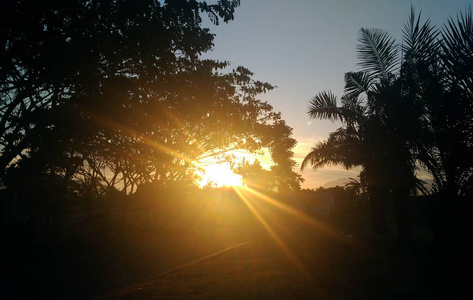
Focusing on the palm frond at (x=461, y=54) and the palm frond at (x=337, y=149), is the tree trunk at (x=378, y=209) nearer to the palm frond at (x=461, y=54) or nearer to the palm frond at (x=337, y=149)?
the palm frond at (x=337, y=149)

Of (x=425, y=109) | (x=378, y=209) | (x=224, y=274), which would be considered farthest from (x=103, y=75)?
(x=378, y=209)

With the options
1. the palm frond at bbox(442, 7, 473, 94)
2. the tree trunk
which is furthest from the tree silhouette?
the tree trunk

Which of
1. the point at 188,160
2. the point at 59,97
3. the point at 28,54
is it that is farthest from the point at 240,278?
the point at 188,160

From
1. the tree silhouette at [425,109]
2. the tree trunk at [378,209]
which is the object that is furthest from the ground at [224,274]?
the tree trunk at [378,209]

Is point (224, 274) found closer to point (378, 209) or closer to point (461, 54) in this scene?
point (461, 54)

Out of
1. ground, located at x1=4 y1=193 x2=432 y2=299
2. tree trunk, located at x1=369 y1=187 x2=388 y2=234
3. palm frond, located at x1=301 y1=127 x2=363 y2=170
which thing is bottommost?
ground, located at x1=4 y1=193 x2=432 y2=299

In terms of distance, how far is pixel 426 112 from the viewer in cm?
835

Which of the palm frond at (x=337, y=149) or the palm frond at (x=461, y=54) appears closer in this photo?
the palm frond at (x=461, y=54)

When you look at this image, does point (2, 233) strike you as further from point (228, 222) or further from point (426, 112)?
point (228, 222)

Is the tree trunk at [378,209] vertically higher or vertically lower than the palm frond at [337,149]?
lower

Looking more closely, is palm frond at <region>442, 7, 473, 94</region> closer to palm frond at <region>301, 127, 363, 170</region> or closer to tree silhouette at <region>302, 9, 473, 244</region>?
tree silhouette at <region>302, 9, 473, 244</region>

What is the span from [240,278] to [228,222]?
2893 centimetres

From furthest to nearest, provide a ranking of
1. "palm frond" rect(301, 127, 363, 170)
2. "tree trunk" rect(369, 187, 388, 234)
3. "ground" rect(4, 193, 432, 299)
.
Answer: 1. "tree trunk" rect(369, 187, 388, 234)
2. "palm frond" rect(301, 127, 363, 170)
3. "ground" rect(4, 193, 432, 299)

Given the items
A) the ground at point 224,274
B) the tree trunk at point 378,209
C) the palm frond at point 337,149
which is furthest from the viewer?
the tree trunk at point 378,209
